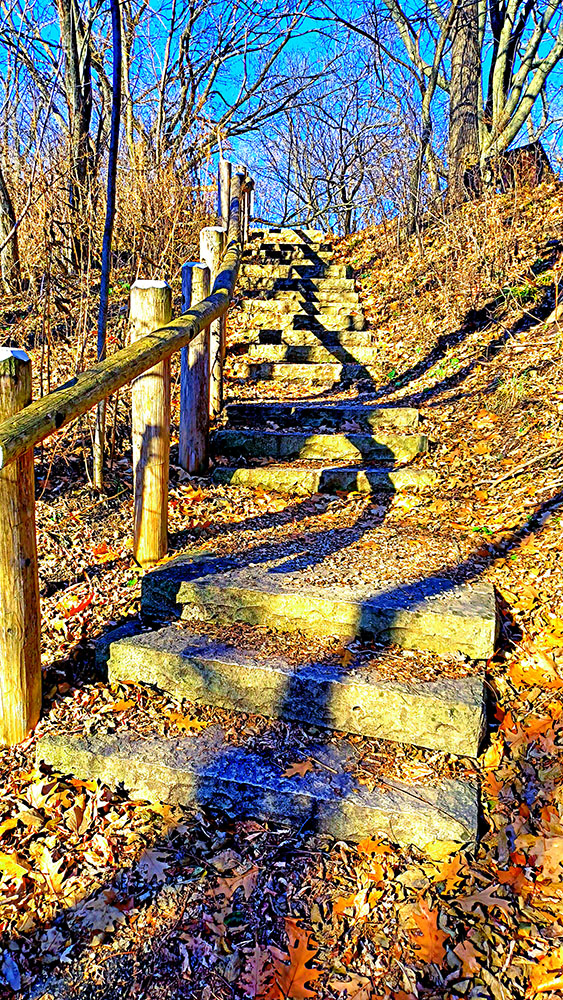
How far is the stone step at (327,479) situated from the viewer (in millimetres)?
4457

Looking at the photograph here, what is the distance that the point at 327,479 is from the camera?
4523 millimetres

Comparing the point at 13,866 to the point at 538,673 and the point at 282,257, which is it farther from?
the point at 282,257

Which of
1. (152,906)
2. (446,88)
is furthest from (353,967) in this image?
(446,88)

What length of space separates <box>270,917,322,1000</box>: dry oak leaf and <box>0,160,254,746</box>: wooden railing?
51.8 inches

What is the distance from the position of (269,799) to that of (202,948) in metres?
0.51

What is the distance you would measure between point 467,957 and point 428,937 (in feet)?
0.38

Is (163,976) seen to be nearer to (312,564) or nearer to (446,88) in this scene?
(312,564)

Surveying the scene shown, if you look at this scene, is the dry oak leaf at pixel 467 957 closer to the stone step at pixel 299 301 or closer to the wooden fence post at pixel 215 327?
the wooden fence post at pixel 215 327

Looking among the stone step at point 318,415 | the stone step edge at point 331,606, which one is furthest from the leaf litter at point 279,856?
the stone step at point 318,415

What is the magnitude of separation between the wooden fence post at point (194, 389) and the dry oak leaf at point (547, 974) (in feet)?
11.1

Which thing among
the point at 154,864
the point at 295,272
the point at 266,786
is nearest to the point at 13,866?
the point at 154,864

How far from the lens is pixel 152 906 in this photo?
2107 millimetres

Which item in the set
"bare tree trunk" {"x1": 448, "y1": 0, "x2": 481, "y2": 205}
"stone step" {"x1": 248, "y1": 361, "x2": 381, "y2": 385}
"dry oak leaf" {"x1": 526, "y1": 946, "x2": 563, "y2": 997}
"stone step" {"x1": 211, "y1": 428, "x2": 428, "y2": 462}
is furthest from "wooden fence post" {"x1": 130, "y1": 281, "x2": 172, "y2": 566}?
"bare tree trunk" {"x1": 448, "y1": 0, "x2": 481, "y2": 205}

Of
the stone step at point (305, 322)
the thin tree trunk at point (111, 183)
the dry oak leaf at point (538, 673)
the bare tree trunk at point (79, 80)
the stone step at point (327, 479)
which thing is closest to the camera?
the dry oak leaf at point (538, 673)
